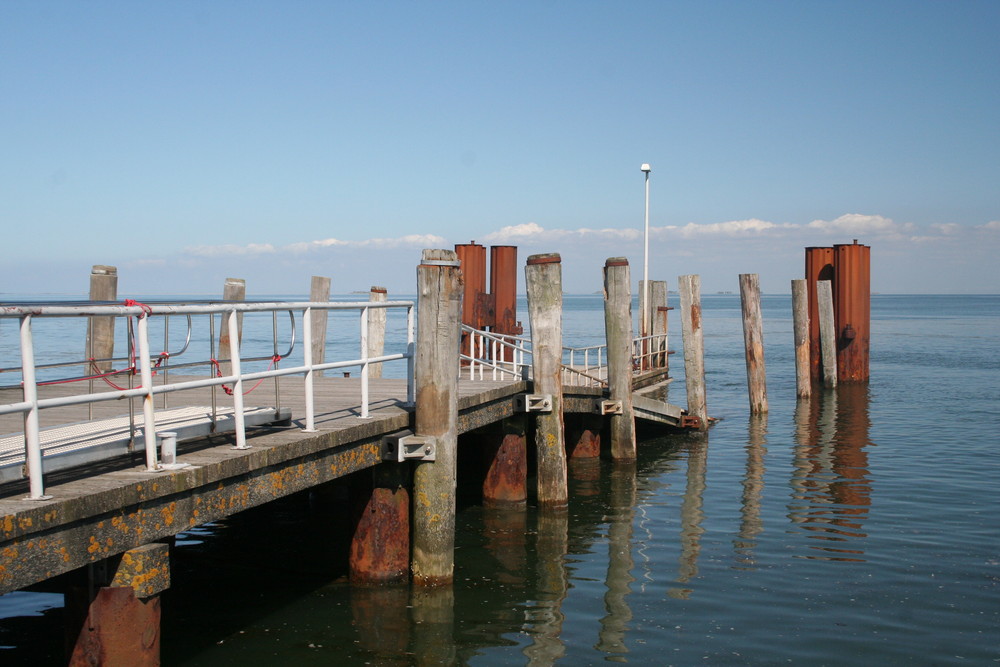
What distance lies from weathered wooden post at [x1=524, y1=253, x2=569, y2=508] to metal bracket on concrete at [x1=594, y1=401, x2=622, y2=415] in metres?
2.14

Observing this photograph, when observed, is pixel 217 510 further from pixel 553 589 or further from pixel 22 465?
pixel 553 589

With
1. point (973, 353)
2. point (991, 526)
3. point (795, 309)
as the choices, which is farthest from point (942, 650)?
point (973, 353)

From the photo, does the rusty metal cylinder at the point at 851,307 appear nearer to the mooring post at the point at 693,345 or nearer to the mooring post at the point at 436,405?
the mooring post at the point at 693,345

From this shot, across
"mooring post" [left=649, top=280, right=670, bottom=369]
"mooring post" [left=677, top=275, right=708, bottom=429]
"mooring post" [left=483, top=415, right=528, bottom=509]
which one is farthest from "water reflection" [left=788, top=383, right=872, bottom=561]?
"mooring post" [left=483, top=415, right=528, bottom=509]

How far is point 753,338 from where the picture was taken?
19.7 m

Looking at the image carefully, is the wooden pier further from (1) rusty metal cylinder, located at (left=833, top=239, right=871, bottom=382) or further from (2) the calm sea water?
(1) rusty metal cylinder, located at (left=833, top=239, right=871, bottom=382)

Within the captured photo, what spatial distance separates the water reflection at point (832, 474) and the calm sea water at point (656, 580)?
6cm

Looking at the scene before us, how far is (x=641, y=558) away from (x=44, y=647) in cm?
611

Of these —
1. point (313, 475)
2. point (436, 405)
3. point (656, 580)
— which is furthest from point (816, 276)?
point (313, 475)

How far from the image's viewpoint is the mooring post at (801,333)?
22.9m

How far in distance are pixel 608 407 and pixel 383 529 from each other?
642 cm

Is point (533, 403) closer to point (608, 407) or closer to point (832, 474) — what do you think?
point (608, 407)

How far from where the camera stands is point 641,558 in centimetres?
1034

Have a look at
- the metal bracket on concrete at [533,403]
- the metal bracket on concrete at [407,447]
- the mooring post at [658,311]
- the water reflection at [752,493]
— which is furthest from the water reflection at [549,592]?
the mooring post at [658,311]
